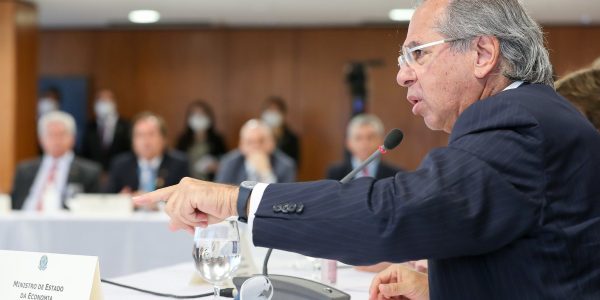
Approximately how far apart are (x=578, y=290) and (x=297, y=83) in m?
9.23

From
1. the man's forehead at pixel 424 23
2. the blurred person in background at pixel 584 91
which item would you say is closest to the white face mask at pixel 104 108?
the blurred person in background at pixel 584 91

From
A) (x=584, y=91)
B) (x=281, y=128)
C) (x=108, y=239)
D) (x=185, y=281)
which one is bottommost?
(x=108, y=239)

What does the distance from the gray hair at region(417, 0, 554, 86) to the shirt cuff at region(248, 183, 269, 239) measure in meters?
0.43

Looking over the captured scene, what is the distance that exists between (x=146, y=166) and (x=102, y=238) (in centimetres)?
196

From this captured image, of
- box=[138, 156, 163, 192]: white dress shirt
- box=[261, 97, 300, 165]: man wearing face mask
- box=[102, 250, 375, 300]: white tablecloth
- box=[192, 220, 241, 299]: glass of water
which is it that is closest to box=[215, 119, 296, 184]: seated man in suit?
box=[138, 156, 163, 192]: white dress shirt

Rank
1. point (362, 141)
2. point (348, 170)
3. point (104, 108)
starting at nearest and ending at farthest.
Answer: point (348, 170) → point (362, 141) → point (104, 108)

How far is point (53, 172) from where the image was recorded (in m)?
5.65

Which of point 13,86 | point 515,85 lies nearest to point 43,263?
point 515,85

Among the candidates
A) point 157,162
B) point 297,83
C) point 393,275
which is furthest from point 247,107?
point 393,275

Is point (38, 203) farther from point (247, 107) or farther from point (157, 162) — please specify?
point (247, 107)

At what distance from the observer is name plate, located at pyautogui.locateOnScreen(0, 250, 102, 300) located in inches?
54.8

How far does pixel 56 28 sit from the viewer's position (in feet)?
35.1

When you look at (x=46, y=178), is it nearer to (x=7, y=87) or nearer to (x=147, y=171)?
(x=147, y=171)

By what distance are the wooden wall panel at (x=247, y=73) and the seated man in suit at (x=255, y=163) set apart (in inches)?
176
